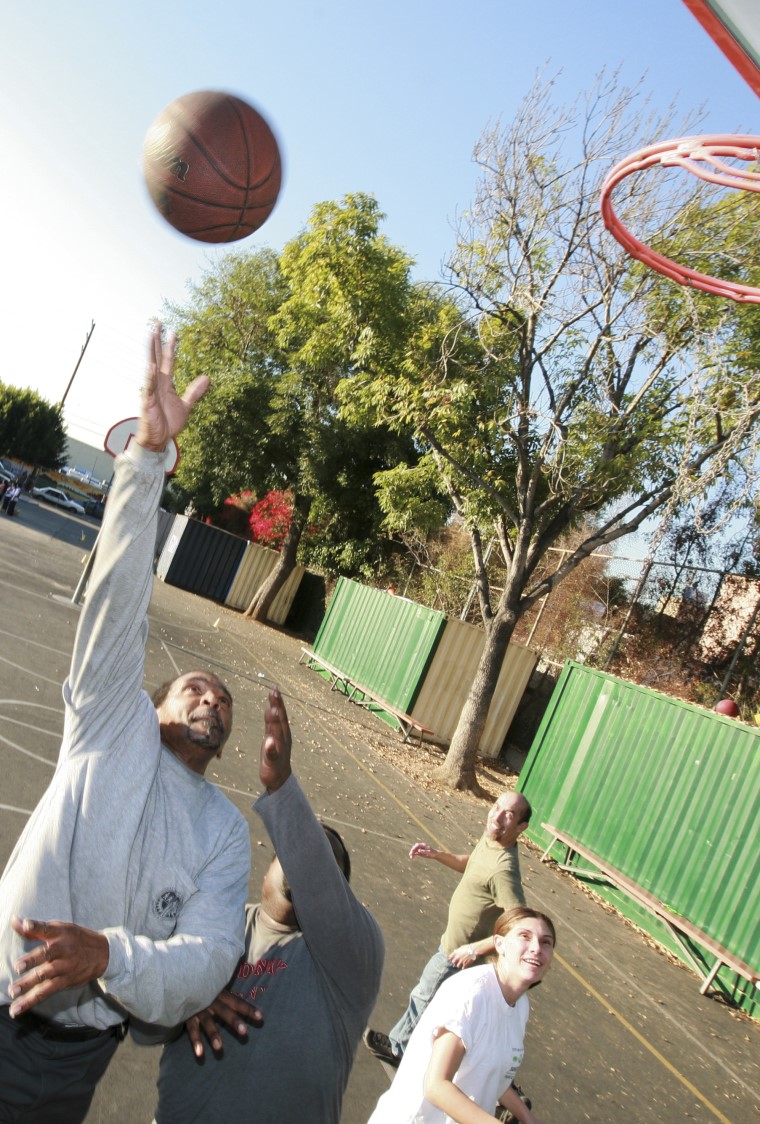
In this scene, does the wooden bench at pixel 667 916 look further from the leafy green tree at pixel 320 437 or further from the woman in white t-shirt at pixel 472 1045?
the leafy green tree at pixel 320 437

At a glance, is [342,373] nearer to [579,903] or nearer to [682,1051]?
[579,903]

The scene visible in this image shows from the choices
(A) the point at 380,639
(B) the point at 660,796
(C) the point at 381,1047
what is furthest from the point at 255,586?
(C) the point at 381,1047

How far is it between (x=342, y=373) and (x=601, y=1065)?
76.4 ft

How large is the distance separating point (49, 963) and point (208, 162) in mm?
4091

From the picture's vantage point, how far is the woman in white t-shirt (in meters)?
2.62

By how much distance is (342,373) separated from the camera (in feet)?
88.8

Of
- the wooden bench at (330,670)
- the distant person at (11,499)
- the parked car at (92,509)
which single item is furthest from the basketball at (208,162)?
the parked car at (92,509)

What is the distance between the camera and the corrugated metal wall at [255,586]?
3112 centimetres

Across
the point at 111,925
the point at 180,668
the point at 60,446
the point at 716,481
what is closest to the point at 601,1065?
the point at 111,925

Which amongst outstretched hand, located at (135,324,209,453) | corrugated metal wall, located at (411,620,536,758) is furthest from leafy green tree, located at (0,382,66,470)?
outstretched hand, located at (135,324,209,453)

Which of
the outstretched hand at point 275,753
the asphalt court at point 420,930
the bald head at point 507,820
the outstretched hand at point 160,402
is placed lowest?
the asphalt court at point 420,930

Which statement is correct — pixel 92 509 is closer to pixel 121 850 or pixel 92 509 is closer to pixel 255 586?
pixel 255 586

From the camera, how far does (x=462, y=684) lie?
57.3 ft

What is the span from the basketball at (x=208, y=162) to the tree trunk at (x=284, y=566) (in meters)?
24.0
